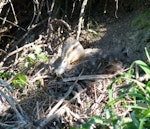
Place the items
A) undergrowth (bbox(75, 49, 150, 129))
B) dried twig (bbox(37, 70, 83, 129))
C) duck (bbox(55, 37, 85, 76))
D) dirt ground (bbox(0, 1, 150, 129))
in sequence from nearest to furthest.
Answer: undergrowth (bbox(75, 49, 150, 129)) → dried twig (bbox(37, 70, 83, 129)) → dirt ground (bbox(0, 1, 150, 129)) → duck (bbox(55, 37, 85, 76))

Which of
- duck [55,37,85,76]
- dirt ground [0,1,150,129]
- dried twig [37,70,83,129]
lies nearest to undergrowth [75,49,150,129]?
dirt ground [0,1,150,129]

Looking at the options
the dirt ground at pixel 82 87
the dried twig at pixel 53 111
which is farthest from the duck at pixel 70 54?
the dried twig at pixel 53 111

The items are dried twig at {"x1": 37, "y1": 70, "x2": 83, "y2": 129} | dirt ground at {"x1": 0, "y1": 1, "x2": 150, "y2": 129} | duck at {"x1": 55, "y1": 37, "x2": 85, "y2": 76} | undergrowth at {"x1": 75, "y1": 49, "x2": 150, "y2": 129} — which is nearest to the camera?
undergrowth at {"x1": 75, "y1": 49, "x2": 150, "y2": 129}

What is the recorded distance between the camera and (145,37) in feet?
16.2

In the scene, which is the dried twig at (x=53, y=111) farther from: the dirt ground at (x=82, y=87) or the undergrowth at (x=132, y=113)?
the undergrowth at (x=132, y=113)

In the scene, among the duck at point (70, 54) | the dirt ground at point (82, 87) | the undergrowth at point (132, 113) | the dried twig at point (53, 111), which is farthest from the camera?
the duck at point (70, 54)

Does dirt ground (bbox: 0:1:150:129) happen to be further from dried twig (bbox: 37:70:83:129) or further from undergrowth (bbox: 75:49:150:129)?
undergrowth (bbox: 75:49:150:129)

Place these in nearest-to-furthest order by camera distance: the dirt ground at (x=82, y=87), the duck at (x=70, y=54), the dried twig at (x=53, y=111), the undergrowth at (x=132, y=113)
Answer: the undergrowth at (x=132, y=113)
the dried twig at (x=53, y=111)
the dirt ground at (x=82, y=87)
the duck at (x=70, y=54)

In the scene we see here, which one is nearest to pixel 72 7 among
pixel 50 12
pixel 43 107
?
pixel 50 12

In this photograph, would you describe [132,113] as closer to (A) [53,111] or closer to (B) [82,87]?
(A) [53,111]

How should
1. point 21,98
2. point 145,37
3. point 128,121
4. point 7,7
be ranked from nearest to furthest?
point 128,121
point 21,98
point 145,37
point 7,7

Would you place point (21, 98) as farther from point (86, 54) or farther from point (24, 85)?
point (86, 54)

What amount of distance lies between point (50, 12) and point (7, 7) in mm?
825

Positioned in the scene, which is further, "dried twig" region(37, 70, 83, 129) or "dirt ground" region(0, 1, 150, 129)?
"dirt ground" region(0, 1, 150, 129)
